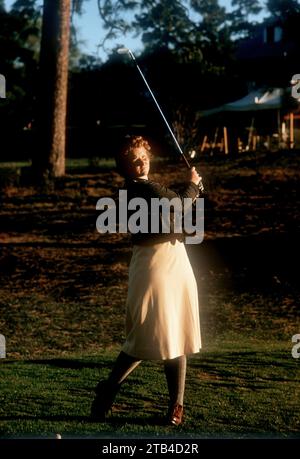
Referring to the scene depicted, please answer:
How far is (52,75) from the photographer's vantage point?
1752 centimetres

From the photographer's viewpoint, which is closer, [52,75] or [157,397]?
[157,397]

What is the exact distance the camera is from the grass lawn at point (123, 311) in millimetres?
5613

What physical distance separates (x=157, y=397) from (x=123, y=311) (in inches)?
207

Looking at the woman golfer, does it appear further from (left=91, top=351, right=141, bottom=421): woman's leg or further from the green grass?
the green grass

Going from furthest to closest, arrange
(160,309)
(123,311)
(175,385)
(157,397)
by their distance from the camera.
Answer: (123,311) < (157,397) < (175,385) < (160,309)

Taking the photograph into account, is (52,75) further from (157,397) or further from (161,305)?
(161,305)

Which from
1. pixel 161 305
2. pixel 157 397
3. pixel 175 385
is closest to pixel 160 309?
pixel 161 305

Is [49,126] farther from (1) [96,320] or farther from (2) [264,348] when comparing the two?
(2) [264,348]

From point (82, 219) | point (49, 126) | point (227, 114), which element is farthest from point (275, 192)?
point (227, 114)

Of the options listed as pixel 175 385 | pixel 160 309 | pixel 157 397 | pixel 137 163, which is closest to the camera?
pixel 160 309

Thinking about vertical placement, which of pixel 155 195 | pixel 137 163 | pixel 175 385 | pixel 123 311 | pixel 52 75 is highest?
pixel 52 75

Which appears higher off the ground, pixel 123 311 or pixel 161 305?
pixel 161 305

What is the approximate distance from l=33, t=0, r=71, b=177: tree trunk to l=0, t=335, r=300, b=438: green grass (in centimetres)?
1013

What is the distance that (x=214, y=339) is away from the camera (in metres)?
9.92
